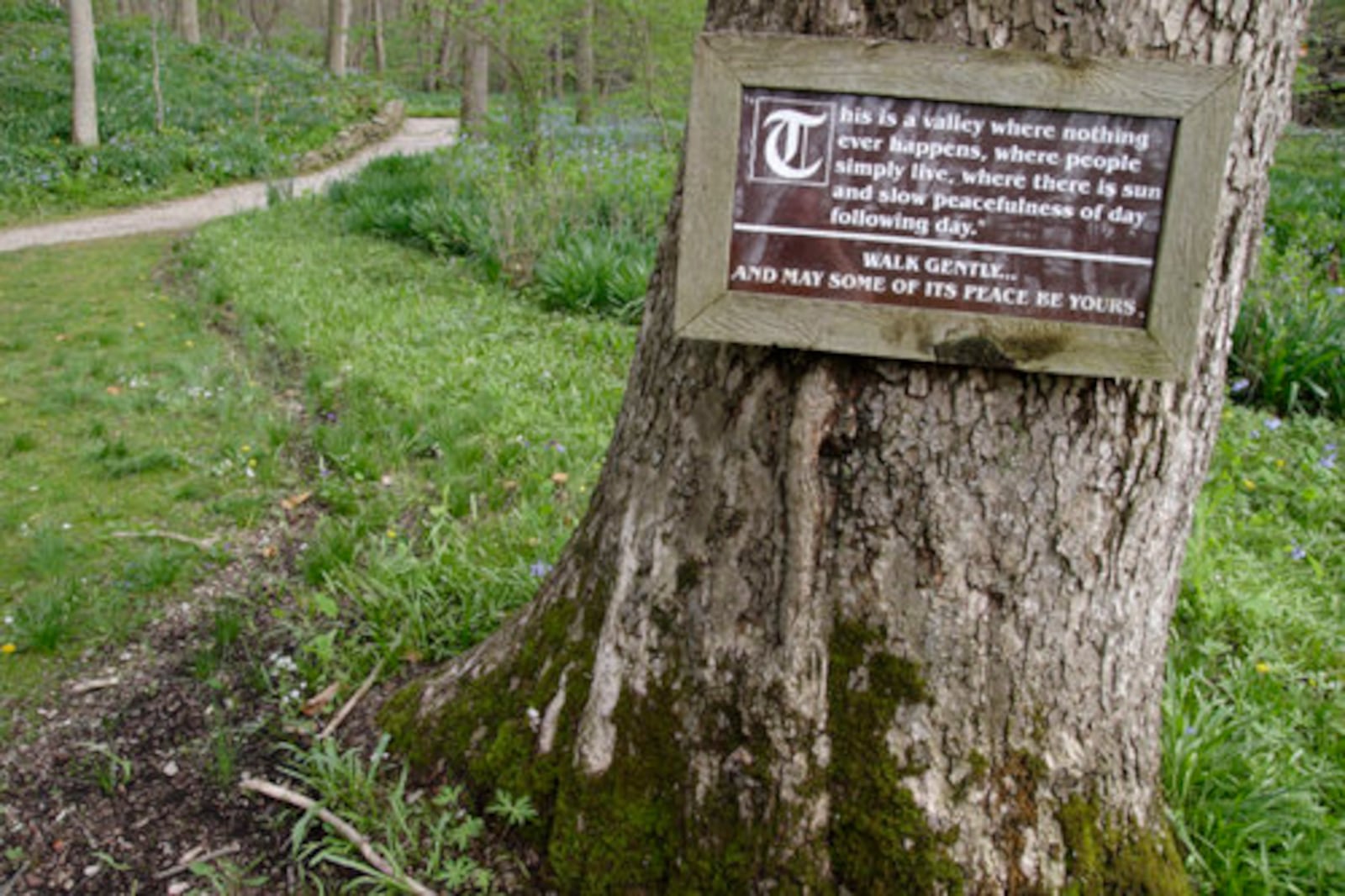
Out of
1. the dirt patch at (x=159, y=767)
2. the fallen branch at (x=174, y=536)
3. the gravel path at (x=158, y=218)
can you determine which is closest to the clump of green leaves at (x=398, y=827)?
the dirt patch at (x=159, y=767)

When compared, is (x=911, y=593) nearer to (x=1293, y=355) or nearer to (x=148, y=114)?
(x=1293, y=355)

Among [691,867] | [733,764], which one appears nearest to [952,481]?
[733,764]

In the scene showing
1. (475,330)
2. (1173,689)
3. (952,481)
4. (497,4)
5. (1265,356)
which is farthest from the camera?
(497,4)

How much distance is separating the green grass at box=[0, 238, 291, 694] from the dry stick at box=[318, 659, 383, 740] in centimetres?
→ 105

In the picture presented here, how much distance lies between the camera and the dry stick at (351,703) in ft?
8.21

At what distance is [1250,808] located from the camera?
6.98 ft

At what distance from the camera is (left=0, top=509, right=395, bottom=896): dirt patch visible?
220cm

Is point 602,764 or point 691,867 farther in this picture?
point 602,764

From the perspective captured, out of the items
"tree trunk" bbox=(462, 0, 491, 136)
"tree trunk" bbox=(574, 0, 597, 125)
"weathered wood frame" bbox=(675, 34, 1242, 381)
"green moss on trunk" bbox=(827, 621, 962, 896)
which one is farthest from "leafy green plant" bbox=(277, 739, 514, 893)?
"tree trunk" bbox=(462, 0, 491, 136)

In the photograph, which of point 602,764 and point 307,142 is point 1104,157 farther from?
point 307,142

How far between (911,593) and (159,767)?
1.98 meters

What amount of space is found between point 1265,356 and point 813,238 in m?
5.06

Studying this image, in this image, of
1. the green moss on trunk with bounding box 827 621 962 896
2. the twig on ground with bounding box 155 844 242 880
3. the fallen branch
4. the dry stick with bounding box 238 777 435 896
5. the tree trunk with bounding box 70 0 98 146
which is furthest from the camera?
the tree trunk with bounding box 70 0 98 146

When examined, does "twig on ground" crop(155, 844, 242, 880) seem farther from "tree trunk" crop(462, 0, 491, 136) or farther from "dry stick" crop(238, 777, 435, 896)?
"tree trunk" crop(462, 0, 491, 136)
